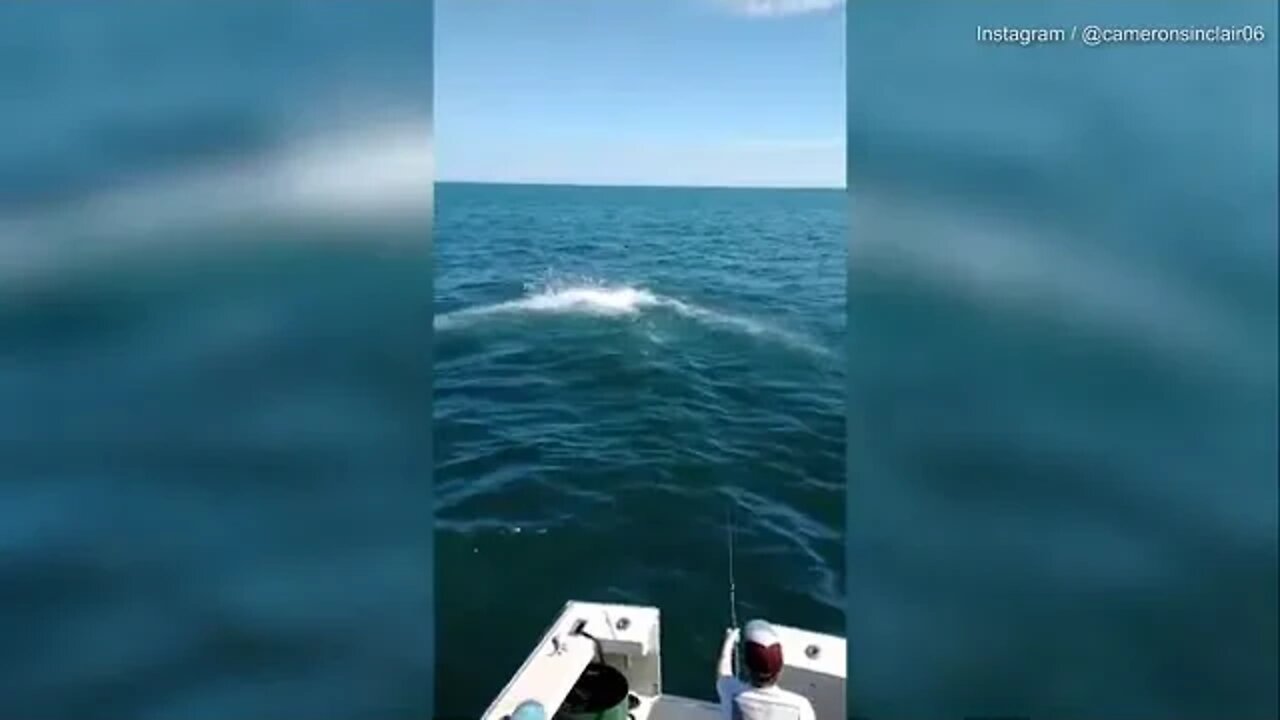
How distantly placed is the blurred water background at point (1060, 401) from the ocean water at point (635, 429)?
1613 millimetres

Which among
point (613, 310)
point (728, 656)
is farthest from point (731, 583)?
point (613, 310)

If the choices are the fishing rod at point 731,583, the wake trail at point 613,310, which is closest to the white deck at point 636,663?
the fishing rod at point 731,583

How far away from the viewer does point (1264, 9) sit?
158 centimetres

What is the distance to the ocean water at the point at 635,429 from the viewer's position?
4.21 metres

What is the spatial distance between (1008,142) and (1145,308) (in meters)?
0.49

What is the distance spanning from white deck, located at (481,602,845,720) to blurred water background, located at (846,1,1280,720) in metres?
0.08

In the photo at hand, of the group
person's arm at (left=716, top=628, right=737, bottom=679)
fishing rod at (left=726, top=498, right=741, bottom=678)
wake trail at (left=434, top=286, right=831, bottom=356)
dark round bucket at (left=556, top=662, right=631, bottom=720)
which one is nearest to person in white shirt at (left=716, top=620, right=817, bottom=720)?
person's arm at (left=716, top=628, right=737, bottom=679)

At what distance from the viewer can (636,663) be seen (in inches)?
84.0

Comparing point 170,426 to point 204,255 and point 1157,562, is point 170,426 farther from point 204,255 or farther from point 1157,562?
point 1157,562

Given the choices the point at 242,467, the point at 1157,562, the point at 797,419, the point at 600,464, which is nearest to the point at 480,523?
the point at 600,464

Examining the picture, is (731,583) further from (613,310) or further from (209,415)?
(613,310)

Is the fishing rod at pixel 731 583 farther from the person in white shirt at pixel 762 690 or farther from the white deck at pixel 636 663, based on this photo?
the person in white shirt at pixel 762 690

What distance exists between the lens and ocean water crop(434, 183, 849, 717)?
4.21 metres

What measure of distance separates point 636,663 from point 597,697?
196 millimetres
